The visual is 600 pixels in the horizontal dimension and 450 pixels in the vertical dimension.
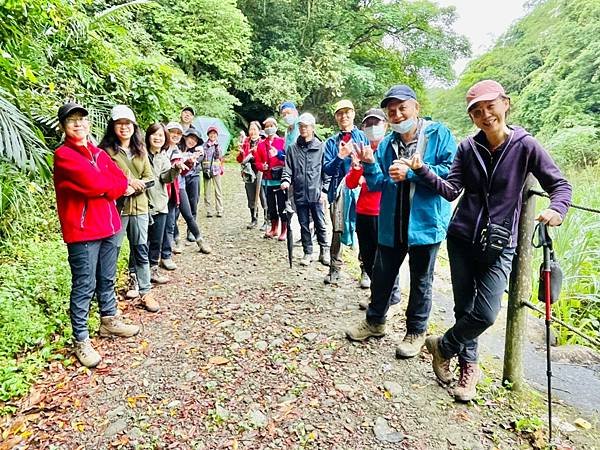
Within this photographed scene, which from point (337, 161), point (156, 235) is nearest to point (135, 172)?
point (156, 235)

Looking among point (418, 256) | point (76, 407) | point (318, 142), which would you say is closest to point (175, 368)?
point (76, 407)

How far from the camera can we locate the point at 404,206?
3.02 m

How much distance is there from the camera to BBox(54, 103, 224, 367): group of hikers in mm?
3133

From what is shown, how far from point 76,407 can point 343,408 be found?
186 centimetres

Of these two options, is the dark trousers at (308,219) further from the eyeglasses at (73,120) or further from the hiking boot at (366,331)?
the eyeglasses at (73,120)

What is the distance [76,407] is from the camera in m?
2.81

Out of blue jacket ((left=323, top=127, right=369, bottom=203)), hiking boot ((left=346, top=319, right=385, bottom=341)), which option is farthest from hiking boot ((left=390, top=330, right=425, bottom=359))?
blue jacket ((left=323, top=127, right=369, bottom=203))

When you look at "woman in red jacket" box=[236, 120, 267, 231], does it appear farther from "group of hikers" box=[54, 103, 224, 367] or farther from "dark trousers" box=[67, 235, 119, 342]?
"dark trousers" box=[67, 235, 119, 342]

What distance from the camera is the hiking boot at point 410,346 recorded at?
321 cm

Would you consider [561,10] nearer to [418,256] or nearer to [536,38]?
[536,38]

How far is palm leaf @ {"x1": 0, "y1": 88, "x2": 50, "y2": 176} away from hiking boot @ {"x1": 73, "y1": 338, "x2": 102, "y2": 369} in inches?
55.8

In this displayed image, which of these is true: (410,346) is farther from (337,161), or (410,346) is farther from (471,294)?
(337,161)

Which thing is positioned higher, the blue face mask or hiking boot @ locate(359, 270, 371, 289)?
the blue face mask

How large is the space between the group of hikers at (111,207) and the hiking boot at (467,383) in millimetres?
2775
